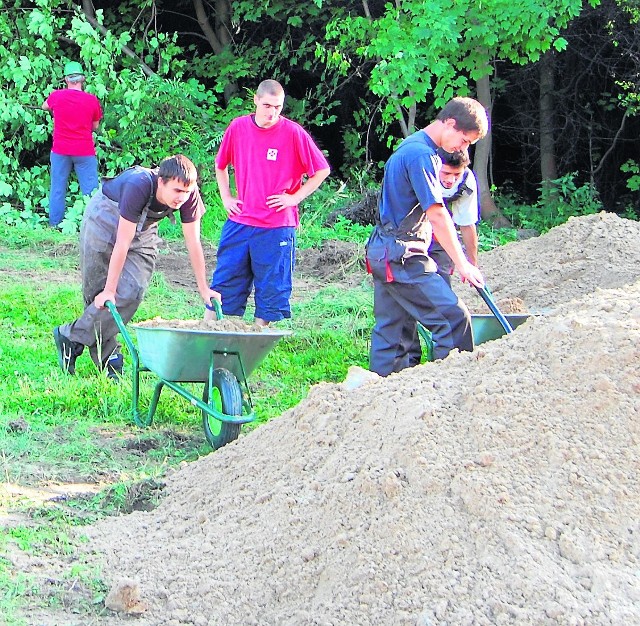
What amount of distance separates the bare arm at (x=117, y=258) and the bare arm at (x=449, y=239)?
1.62 meters

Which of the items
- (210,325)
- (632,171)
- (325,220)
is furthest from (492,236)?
(210,325)

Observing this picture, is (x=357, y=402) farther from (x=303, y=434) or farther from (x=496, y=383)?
(x=496, y=383)

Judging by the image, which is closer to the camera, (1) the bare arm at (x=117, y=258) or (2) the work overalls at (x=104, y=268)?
(1) the bare arm at (x=117, y=258)

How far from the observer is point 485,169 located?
1217 centimetres

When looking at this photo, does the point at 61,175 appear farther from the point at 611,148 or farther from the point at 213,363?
the point at 213,363

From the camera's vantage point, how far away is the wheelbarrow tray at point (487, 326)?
5.20 meters

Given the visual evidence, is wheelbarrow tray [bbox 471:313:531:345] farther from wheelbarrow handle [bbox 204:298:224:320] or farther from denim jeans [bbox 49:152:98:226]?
denim jeans [bbox 49:152:98:226]

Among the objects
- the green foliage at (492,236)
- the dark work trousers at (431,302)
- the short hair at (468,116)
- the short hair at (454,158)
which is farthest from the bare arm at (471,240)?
the green foliage at (492,236)

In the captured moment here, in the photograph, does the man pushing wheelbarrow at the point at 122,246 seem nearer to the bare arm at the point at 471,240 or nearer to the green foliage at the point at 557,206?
the bare arm at the point at 471,240

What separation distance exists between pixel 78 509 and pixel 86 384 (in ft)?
5.82

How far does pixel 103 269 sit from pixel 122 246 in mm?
635

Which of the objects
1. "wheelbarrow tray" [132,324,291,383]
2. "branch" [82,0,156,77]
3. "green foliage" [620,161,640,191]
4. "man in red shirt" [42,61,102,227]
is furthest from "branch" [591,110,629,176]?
"wheelbarrow tray" [132,324,291,383]

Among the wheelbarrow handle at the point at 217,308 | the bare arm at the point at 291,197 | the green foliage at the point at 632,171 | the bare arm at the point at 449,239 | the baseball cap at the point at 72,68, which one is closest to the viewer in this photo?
the bare arm at the point at 449,239

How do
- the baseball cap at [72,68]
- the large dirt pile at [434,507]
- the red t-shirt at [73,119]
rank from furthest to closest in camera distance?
the baseball cap at [72,68] → the red t-shirt at [73,119] → the large dirt pile at [434,507]
